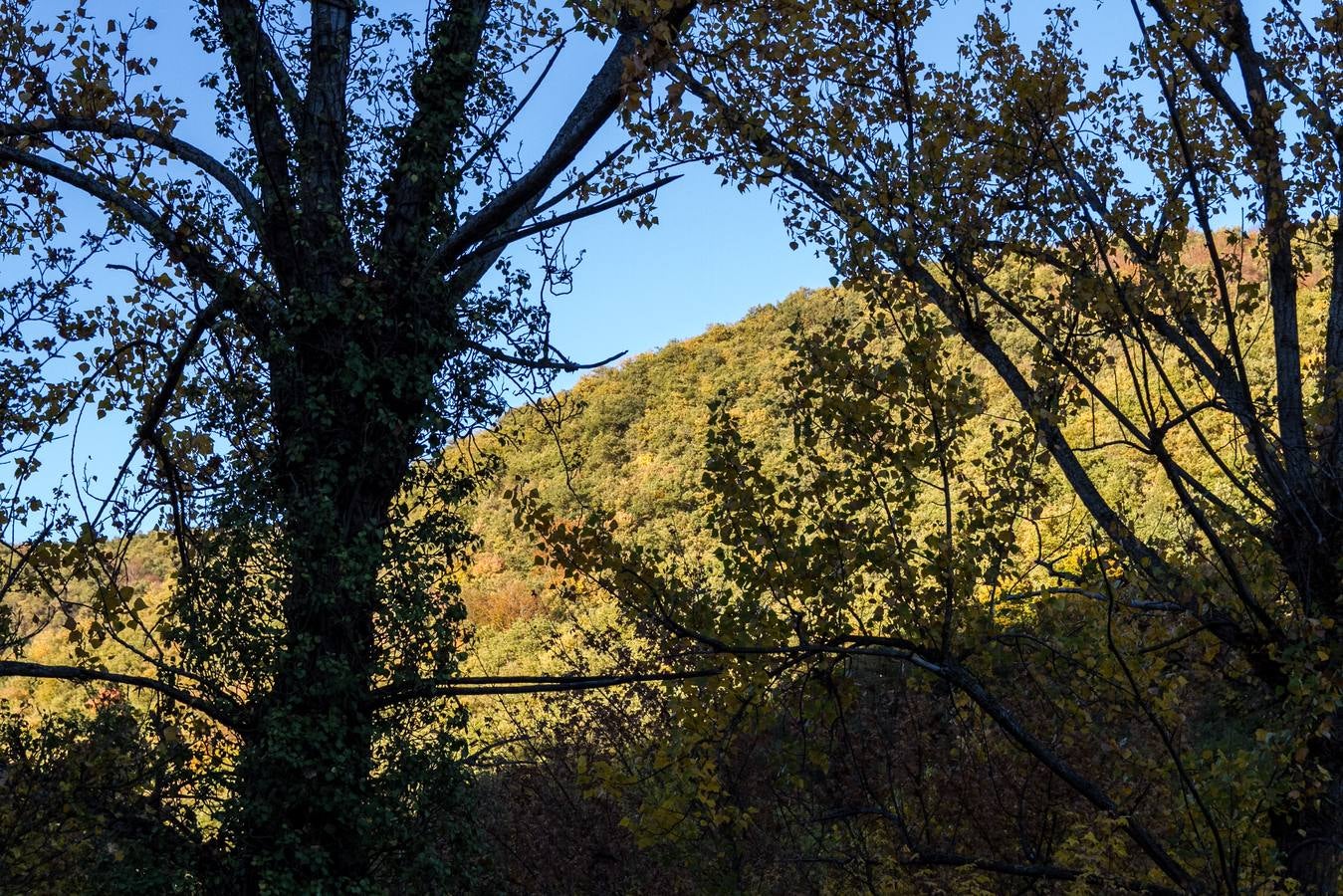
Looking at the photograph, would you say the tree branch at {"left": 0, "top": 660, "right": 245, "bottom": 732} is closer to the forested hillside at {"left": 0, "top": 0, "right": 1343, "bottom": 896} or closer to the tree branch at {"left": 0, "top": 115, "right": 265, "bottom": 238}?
the forested hillside at {"left": 0, "top": 0, "right": 1343, "bottom": 896}

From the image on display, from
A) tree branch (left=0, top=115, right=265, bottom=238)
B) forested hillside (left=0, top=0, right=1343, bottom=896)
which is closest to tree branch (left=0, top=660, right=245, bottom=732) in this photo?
forested hillside (left=0, top=0, right=1343, bottom=896)

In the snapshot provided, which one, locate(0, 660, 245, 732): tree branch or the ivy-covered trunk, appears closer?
locate(0, 660, 245, 732): tree branch

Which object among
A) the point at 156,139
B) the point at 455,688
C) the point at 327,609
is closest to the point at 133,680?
the point at 327,609

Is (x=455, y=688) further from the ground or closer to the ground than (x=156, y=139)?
closer to the ground

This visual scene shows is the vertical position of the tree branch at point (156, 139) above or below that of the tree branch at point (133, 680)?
above

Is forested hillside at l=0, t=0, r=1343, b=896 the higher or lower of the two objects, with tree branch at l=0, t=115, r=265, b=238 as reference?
lower

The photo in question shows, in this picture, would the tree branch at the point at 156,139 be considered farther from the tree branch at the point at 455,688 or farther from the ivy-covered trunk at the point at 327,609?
the tree branch at the point at 455,688

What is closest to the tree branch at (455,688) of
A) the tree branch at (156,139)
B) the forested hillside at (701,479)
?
the forested hillside at (701,479)

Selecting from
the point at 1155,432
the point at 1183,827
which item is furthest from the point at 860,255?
the point at 1183,827

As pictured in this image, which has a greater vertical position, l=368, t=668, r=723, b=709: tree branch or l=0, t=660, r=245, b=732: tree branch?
l=0, t=660, r=245, b=732: tree branch

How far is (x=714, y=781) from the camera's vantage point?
5.74m

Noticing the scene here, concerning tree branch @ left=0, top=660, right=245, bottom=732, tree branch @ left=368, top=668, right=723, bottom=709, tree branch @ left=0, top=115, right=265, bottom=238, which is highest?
tree branch @ left=0, top=115, right=265, bottom=238

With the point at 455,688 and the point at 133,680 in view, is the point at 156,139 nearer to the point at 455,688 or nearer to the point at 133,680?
the point at 133,680

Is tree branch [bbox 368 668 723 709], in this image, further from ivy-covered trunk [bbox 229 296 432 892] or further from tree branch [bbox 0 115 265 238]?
tree branch [bbox 0 115 265 238]
